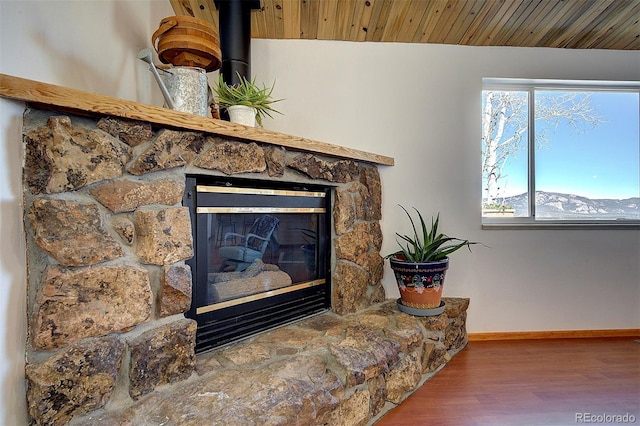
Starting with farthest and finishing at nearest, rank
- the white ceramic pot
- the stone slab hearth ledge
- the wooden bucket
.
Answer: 1. the white ceramic pot
2. the wooden bucket
3. the stone slab hearth ledge

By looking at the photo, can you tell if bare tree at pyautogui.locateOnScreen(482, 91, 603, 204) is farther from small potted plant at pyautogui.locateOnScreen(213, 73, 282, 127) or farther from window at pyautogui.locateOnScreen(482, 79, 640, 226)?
small potted plant at pyautogui.locateOnScreen(213, 73, 282, 127)

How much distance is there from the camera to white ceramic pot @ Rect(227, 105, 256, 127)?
1.31 metres

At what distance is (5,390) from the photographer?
0.76 meters

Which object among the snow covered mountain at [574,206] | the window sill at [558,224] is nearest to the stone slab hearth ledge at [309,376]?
the window sill at [558,224]

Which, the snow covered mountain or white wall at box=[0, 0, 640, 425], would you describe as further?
the snow covered mountain

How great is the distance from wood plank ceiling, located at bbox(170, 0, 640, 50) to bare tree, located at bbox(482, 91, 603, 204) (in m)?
0.38

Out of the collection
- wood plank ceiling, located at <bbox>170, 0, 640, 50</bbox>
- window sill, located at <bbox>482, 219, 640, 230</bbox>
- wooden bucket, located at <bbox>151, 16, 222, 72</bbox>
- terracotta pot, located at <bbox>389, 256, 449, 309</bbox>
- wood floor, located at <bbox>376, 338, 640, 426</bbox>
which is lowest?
wood floor, located at <bbox>376, 338, 640, 426</bbox>

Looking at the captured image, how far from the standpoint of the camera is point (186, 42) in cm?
116

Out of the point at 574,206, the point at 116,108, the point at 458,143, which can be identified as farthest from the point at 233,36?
the point at 574,206

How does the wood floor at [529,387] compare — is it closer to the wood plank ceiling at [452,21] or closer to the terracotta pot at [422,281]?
the terracotta pot at [422,281]

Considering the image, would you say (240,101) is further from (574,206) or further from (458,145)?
(574,206)

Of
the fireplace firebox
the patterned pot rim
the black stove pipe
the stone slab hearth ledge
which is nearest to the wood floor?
the stone slab hearth ledge

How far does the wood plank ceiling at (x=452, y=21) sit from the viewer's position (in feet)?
5.94

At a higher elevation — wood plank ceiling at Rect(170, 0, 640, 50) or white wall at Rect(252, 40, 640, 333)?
wood plank ceiling at Rect(170, 0, 640, 50)
